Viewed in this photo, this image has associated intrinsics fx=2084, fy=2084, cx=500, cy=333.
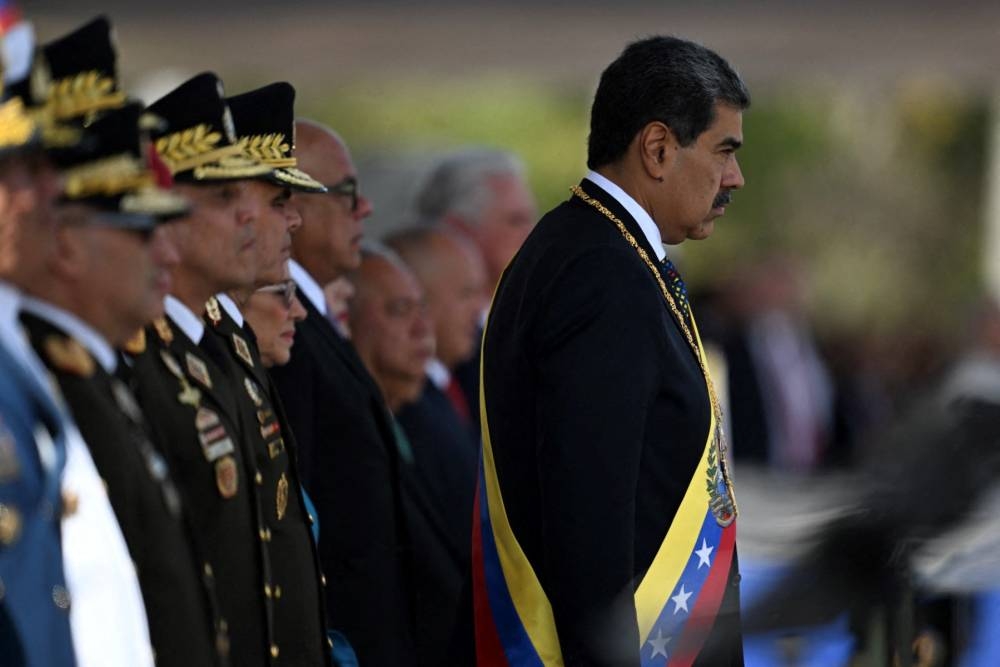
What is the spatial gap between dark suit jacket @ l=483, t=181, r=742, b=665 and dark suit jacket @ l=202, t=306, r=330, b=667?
1.38 ft

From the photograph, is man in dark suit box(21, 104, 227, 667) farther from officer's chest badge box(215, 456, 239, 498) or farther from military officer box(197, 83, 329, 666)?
military officer box(197, 83, 329, 666)

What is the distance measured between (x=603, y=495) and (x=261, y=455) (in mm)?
661

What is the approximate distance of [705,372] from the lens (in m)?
4.18

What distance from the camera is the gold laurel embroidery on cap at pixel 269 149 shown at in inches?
173

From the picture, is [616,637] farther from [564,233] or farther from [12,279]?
[12,279]

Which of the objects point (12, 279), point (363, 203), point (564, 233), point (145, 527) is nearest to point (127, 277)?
point (12, 279)

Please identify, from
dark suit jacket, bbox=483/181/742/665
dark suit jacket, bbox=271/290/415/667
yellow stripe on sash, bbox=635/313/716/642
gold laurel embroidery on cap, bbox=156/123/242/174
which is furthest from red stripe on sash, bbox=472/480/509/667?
gold laurel embroidery on cap, bbox=156/123/242/174

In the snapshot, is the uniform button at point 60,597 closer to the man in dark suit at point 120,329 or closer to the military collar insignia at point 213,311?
the man in dark suit at point 120,329

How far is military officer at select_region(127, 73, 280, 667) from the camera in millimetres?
3658

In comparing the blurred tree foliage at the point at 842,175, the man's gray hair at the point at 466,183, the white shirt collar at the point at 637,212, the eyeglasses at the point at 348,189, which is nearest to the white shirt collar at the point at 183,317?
the white shirt collar at the point at 637,212

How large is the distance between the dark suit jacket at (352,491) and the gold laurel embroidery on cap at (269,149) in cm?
69

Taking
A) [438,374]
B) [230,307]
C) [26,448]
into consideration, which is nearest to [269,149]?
[230,307]

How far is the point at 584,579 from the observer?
391 cm

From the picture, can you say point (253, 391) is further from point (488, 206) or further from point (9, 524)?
point (488, 206)
